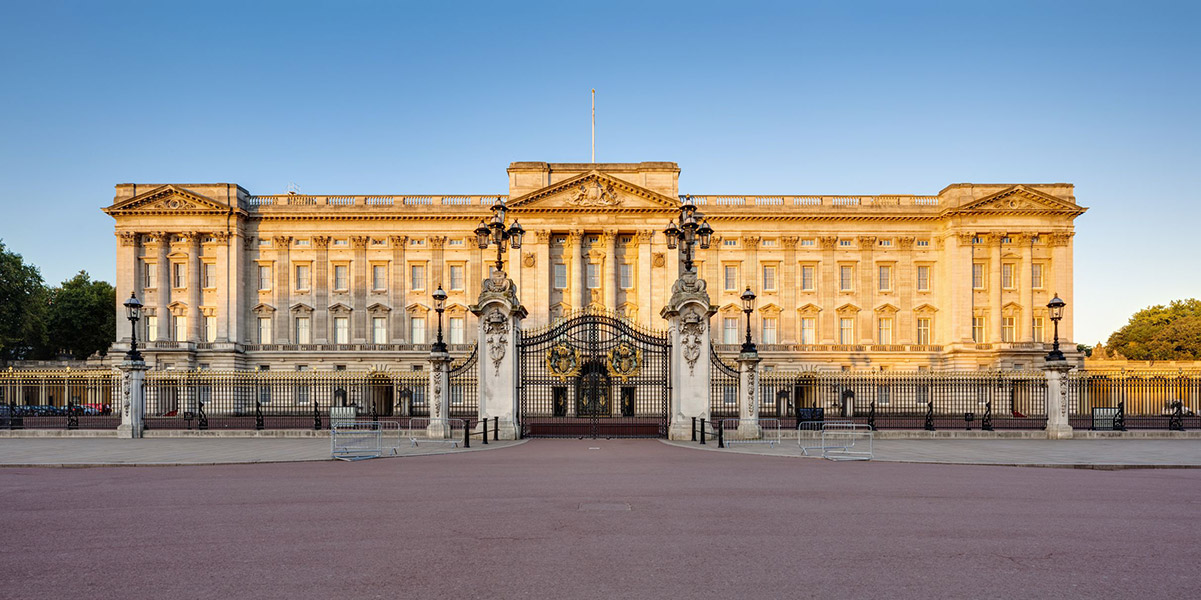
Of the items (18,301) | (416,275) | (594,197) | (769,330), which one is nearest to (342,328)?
(416,275)

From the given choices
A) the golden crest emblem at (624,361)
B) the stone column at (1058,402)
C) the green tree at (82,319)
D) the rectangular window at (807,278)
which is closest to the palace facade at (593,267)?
the rectangular window at (807,278)

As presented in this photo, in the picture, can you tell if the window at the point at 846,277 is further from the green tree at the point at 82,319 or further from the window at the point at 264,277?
the green tree at the point at 82,319

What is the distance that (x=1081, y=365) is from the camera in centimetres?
5888

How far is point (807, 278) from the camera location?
2477 inches

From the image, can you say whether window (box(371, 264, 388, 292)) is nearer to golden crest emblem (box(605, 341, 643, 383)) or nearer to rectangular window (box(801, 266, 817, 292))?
rectangular window (box(801, 266, 817, 292))

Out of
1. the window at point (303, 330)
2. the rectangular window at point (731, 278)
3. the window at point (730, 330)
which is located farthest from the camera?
the window at point (303, 330)

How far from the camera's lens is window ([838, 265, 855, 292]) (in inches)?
2464

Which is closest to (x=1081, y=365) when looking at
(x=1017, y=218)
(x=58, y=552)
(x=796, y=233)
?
(x=1017, y=218)

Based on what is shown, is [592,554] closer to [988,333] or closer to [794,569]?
[794,569]

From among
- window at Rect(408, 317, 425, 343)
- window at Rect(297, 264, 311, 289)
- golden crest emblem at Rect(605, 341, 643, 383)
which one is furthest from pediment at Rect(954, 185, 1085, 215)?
window at Rect(297, 264, 311, 289)

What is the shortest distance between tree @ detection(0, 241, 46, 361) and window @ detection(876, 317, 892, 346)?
2636 inches

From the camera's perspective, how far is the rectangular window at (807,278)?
6275 cm

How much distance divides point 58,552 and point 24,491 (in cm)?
635

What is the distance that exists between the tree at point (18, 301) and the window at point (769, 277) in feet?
192
